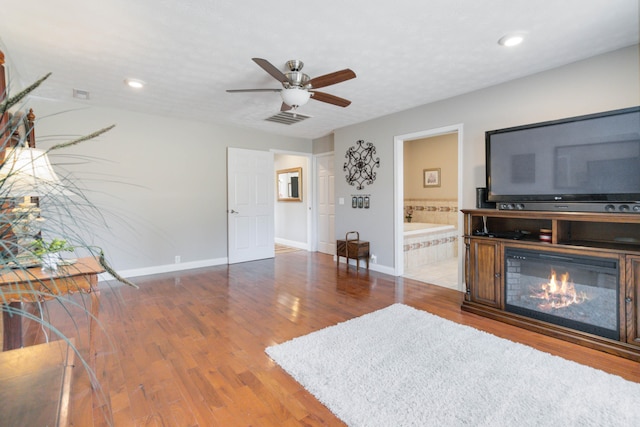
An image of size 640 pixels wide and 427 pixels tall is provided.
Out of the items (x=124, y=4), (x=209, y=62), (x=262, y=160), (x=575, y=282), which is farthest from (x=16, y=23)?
(x=575, y=282)

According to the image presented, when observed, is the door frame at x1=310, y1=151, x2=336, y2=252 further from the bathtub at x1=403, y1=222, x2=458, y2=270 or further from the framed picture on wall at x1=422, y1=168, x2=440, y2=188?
the framed picture on wall at x1=422, y1=168, x2=440, y2=188

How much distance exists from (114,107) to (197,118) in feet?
3.47

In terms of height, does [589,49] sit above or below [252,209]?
above

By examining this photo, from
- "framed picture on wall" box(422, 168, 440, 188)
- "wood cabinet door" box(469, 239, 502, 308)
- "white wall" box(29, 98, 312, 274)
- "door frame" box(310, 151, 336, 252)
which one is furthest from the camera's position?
"framed picture on wall" box(422, 168, 440, 188)

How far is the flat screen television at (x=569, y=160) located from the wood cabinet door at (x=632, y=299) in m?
0.49

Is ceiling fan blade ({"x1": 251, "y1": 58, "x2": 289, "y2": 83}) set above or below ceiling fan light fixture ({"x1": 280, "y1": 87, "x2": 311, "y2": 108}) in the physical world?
above

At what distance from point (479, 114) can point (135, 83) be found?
380cm

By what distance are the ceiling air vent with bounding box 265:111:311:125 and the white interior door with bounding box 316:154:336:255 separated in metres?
1.40

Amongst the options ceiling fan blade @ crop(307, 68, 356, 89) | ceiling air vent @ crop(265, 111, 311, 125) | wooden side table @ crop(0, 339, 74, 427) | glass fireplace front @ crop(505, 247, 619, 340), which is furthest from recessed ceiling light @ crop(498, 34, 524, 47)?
wooden side table @ crop(0, 339, 74, 427)

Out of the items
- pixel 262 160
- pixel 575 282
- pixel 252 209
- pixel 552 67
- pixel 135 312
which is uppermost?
pixel 552 67

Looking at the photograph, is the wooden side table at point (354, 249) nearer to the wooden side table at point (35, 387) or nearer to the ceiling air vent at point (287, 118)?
the ceiling air vent at point (287, 118)

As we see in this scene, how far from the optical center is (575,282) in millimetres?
2564

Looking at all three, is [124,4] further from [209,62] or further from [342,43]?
[342,43]

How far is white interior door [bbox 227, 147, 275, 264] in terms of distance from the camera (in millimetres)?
5344
